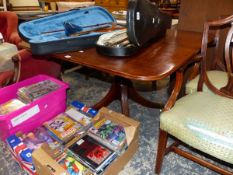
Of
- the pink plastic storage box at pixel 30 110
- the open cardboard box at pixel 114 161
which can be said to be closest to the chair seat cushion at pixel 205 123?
the open cardboard box at pixel 114 161

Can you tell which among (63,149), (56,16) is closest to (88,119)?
(63,149)

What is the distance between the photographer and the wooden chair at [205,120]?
2.98 feet

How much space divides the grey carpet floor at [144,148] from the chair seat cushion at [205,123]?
44 centimetres

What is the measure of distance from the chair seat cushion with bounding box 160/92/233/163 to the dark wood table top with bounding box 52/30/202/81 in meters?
0.25

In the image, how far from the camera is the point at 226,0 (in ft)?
4.68

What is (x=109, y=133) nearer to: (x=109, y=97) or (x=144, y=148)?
(x=144, y=148)

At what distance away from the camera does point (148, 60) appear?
1.00m

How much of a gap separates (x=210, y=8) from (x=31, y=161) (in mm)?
1664

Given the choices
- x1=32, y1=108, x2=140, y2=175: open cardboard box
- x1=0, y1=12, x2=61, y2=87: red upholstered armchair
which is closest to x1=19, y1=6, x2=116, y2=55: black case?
x1=0, y1=12, x2=61, y2=87: red upholstered armchair

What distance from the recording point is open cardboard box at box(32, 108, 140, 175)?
3.70 ft

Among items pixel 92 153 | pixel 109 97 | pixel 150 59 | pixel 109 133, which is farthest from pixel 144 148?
pixel 150 59

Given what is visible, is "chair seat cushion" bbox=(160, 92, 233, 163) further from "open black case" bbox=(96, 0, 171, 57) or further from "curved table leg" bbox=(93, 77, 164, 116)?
"curved table leg" bbox=(93, 77, 164, 116)

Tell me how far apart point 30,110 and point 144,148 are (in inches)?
35.7

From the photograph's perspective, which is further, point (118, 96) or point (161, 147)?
point (118, 96)
